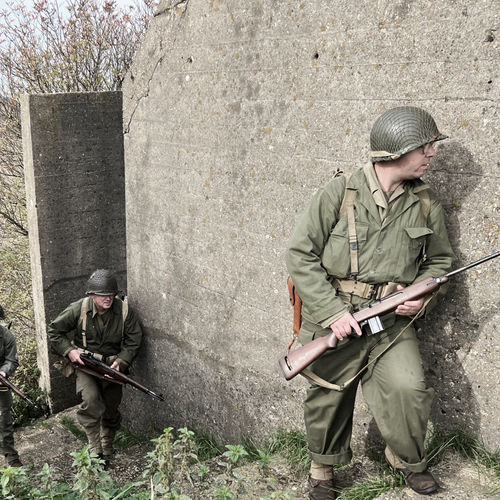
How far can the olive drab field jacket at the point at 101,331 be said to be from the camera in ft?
19.4

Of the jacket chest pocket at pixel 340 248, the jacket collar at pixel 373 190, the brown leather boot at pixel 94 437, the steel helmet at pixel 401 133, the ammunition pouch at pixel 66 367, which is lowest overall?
the brown leather boot at pixel 94 437

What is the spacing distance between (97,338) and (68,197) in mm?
1623

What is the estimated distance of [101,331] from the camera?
596 cm

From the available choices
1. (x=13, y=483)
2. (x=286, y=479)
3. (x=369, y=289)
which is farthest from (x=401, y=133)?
(x=13, y=483)

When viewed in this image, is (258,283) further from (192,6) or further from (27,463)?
(27,463)

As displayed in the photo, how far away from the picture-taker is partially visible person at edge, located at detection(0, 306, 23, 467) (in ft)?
19.1

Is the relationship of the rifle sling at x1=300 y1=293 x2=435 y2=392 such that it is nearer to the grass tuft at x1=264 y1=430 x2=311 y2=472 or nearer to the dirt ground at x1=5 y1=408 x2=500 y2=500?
the dirt ground at x1=5 y1=408 x2=500 y2=500

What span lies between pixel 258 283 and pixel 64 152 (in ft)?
10.0

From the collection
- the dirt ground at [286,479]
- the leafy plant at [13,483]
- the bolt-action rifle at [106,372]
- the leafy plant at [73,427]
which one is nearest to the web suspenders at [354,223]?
the dirt ground at [286,479]

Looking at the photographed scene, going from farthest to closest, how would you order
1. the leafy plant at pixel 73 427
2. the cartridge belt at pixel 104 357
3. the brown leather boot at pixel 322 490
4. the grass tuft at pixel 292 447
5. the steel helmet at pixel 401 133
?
the leafy plant at pixel 73 427 → the cartridge belt at pixel 104 357 → the grass tuft at pixel 292 447 → the brown leather boot at pixel 322 490 → the steel helmet at pixel 401 133

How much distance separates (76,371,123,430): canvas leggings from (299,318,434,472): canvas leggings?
2801 mm

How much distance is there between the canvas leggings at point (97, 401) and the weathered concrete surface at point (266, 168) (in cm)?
31

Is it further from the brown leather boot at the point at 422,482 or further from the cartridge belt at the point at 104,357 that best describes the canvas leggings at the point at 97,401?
the brown leather boot at the point at 422,482

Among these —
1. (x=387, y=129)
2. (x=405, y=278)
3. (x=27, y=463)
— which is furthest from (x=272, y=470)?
(x=27, y=463)
